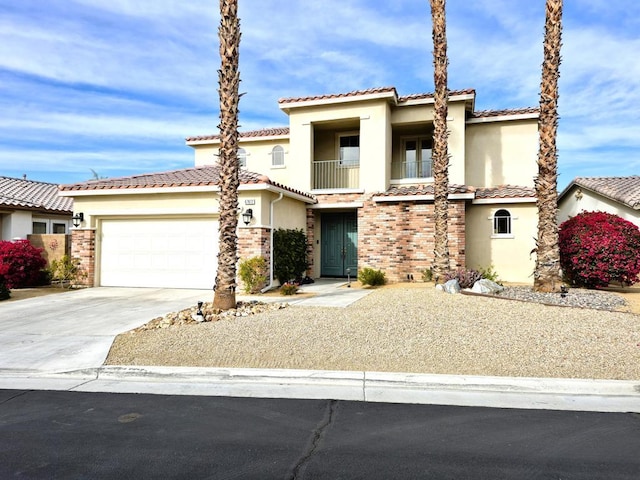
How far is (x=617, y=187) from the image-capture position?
59.3ft

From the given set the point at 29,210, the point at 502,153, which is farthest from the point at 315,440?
the point at 29,210

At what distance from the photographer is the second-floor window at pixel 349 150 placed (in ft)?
59.9

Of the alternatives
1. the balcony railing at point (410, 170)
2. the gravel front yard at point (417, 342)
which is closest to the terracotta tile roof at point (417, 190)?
the balcony railing at point (410, 170)

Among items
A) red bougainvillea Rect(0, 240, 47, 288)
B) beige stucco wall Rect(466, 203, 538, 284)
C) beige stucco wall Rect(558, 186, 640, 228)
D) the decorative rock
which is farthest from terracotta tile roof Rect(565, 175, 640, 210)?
red bougainvillea Rect(0, 240, 47, 288)

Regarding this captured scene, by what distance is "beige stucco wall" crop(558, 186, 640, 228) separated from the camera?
16.4 meters

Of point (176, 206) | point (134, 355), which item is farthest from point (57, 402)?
point (176, 206)

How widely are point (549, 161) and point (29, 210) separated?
64.2ft

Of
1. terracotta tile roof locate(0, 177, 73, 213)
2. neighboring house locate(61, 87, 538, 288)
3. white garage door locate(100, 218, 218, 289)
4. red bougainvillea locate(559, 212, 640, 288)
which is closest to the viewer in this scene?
red bougainvillea locate(559, 212, 640, 288)

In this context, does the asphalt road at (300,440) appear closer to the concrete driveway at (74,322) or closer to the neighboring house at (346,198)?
the concrete driveway at (74,322)

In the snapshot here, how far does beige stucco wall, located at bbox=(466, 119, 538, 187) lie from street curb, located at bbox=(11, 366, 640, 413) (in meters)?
13.2

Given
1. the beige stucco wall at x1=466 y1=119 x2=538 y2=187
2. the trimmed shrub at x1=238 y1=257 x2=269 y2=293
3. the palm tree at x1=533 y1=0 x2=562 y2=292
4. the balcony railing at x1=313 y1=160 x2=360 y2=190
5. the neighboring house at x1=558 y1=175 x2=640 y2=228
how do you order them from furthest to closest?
the balcony railing at x1=313 y1=160 x2=360 y2=190
the beige stucco wall at x1=466 y1=119 x2=538 y2=187
the neighboring house at x1=558 y1=175 x2=640 y2=228
the trimmed shrub at x1=238 y1=257 x2=269 y2=293
the palm tree at x1=533 y1=0 x2=562 y2=292

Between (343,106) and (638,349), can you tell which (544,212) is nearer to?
(638,349)

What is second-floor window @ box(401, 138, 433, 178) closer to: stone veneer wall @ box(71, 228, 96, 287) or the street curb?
stone veneer wall @ box(71, 228, 96, 287)

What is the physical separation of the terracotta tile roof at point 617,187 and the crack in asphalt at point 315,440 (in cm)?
1574
